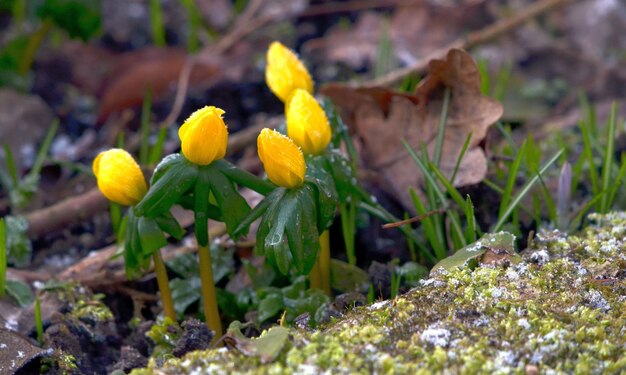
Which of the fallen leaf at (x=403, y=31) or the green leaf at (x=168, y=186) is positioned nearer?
the green leaf at (x=168, y=186)

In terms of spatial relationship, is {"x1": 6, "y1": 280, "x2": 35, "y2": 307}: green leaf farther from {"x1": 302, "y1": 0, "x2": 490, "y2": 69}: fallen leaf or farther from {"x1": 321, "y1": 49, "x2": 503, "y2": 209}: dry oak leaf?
{"x1": 302, "y1": 0, "x2": 490, "y2": 69}: fallen leaf

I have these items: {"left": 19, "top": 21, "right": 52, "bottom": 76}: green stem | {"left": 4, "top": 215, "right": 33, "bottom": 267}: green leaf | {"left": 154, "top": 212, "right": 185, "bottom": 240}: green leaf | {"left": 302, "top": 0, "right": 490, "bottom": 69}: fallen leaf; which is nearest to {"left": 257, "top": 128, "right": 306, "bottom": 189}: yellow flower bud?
{"left": 154, "top": 212, "right": 185, "bottom": 240}: green leaf

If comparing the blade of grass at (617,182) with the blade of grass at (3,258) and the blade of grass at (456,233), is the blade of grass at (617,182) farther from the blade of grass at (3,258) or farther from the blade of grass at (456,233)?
the blade of grass at (3,258)

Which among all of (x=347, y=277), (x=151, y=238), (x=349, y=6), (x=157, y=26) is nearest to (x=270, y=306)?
(x=347, y=277)

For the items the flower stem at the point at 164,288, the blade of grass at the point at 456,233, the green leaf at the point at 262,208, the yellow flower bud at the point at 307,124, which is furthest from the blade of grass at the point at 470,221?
the flower stem at the point at 164,288

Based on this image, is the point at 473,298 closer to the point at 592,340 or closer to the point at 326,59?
the point at 592,340

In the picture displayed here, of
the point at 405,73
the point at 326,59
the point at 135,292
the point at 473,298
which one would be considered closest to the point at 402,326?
the point at 473,298
